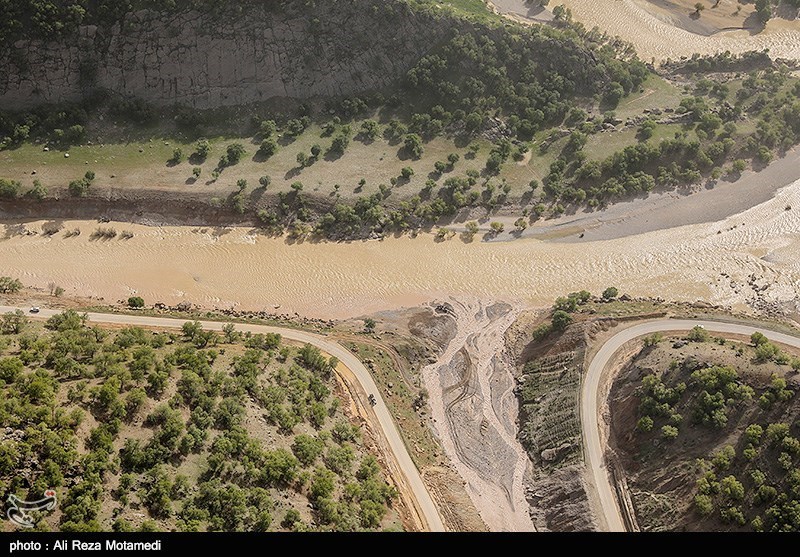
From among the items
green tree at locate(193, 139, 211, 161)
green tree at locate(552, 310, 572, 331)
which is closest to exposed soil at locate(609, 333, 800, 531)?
green tree at locate(552, 310, 572, 331)

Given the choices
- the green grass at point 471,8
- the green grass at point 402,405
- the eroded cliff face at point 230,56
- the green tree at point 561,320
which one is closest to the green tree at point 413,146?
the eroded cliff face at point 230,56

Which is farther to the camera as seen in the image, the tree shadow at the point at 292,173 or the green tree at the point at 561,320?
the tree shadow at the point at 292,173

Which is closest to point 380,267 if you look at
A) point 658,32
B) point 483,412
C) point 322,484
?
point 483,412

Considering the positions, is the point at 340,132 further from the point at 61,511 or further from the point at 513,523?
the point at 61,511

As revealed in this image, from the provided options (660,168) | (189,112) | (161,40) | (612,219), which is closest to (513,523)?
(612,219)
